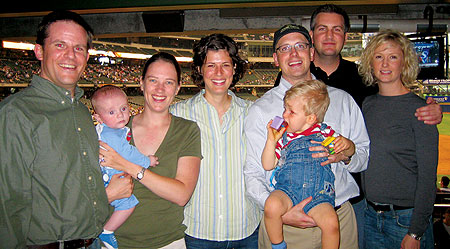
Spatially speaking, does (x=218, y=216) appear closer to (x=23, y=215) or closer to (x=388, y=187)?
(x=23, y=215)

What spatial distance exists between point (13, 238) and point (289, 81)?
198 cm

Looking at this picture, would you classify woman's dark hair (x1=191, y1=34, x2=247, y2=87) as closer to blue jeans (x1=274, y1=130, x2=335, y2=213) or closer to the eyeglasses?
the eyeglasses

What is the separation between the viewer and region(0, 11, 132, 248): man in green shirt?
4.62ft

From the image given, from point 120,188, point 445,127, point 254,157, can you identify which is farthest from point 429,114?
point 445,127

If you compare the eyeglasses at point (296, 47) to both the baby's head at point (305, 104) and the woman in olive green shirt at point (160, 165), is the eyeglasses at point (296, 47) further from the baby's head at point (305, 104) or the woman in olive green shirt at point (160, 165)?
the woman in olive green shirt at point (160, 165)

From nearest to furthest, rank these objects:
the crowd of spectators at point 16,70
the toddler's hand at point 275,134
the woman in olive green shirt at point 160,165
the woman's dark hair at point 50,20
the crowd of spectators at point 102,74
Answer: the woman's dark hair at point 50,20 < the woman in olive green shirt at point 160,165 < the toddler's hand at point 275,134 < the crowd of spectators at point 16,70 < the crowd of spectators at point 102,74

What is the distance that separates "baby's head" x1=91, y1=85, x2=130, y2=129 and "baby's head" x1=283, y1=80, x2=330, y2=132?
1.18 m

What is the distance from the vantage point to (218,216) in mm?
2131

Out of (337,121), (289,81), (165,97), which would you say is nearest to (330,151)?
(337,121)

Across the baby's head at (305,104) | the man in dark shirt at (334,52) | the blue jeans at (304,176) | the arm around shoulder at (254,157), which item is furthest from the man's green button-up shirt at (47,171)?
the man in dark shirt at (334,52)

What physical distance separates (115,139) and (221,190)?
33.3 inches

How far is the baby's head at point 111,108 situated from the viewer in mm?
2082

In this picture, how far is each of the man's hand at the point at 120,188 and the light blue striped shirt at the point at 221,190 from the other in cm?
53

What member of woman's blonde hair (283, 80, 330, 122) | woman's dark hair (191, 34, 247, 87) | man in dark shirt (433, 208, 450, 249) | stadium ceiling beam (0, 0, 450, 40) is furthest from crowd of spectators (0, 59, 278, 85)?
woman's blonde hair (283, 80, 330, 122)
